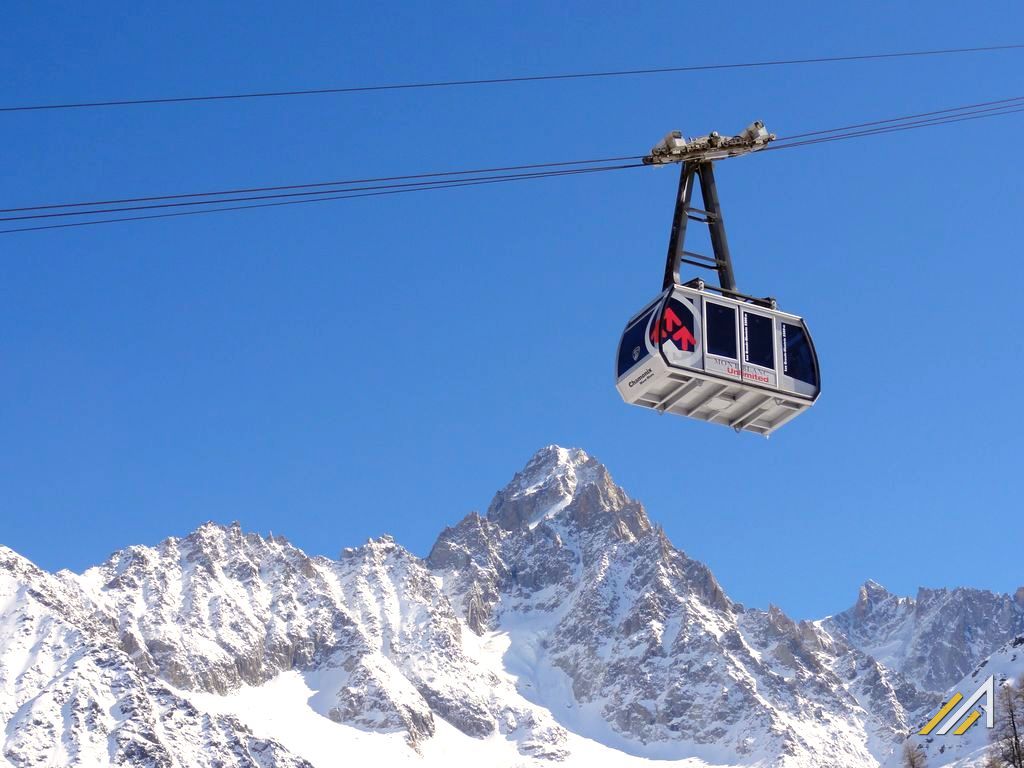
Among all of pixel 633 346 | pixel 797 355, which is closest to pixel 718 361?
pixel 633 346

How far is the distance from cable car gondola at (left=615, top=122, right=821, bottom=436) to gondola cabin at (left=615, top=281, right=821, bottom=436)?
18mm

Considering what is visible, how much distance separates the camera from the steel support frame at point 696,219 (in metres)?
27.2

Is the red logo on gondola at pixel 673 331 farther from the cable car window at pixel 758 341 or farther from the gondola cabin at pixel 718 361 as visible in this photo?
the cable car window at pixel 758 341

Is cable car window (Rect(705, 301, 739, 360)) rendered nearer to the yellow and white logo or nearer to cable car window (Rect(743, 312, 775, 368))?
cable car window (Rect(743, 312, 775, 368))

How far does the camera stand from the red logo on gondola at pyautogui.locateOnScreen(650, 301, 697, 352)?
2644cm

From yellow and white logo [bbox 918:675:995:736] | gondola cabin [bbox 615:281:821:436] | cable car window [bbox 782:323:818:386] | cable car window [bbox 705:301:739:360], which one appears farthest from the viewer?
yellow and white logo [bbox 918:675:995:736]

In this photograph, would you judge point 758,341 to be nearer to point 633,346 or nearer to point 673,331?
point 673,331

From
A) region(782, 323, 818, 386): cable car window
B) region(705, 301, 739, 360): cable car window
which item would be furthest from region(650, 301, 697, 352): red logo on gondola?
region(782, 323, 818, 386): cable car window

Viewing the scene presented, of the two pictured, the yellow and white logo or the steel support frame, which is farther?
the yellow and white logo

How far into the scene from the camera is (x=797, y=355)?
2795 cm

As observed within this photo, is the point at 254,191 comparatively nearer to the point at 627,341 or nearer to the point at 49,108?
the point at 49,108

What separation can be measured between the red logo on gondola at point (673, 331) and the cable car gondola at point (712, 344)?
0.06 feet

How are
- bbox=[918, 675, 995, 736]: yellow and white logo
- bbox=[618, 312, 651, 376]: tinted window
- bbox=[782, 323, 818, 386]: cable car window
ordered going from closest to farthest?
bbox=[618, 312, 651, 376]: tinted window → bbox=[782, 323, 818, 386]: cable car window → bbox=[918, 675, 995, 736]: yellow and white logo

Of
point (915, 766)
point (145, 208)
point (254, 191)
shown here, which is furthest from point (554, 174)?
point (915, 766)
